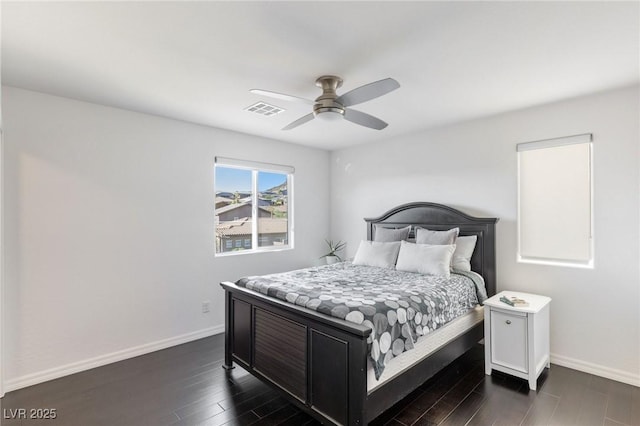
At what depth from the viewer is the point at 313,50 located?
2.11m

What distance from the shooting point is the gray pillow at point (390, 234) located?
4008 millimetres

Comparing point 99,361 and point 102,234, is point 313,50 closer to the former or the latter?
point 102,234

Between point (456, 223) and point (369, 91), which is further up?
point (369, 91)

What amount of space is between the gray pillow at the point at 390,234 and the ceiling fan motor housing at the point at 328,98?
6.76 feet

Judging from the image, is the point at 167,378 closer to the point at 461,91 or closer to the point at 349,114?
the point at 349,114

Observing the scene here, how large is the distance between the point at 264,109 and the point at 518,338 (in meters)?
3.21

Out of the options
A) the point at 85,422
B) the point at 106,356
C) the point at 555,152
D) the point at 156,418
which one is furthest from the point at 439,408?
the point at 106,356

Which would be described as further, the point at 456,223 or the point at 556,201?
the point at 456,223

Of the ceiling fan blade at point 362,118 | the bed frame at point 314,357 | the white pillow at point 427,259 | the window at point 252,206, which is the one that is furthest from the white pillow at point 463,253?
the window at point 252,206

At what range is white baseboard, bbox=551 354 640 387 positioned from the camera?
2.67 m

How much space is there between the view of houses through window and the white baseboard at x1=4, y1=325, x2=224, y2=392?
1.07m

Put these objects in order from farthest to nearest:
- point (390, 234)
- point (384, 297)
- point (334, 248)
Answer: point (334, 248), point (390, 234), point (384, 297)

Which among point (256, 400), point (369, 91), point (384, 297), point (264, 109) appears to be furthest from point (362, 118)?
point (256, 400)

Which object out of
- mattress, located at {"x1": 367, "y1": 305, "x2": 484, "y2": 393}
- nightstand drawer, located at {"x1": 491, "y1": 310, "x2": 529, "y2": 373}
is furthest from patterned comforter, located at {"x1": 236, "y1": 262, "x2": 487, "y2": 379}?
nightstand drawer, located at {"x1": 491, "y1": 310, "x2": 529, "y2": 373}
